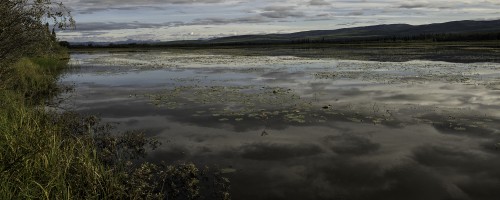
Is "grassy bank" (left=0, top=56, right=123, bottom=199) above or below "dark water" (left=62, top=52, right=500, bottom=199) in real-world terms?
above

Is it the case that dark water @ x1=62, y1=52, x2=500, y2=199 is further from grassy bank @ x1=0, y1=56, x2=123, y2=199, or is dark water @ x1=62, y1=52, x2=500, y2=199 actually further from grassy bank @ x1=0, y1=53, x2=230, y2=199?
grassy bank @ x1=0, y1=56, x2=123, y2=199

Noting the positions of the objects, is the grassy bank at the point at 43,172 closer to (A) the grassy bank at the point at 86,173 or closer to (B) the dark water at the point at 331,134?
(A) the grassy bank at the point at 86,173

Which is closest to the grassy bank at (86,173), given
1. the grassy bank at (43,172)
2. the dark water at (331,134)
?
the grassy bank at (43,172)

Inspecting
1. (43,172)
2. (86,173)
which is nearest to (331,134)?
(86,173)

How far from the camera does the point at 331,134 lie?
13.6 metres

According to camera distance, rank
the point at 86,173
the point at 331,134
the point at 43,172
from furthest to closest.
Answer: the point at 331,134 < the point at 86,173 < the point at 43,172

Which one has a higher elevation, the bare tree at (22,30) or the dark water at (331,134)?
→ the bare tree at (22,30)

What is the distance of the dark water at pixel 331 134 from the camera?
9375 millimetres

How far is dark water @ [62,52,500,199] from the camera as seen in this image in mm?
9375

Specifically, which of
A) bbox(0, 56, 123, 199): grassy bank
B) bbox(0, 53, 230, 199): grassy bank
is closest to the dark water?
bbox(0, 53, 230, 199): grassy bank

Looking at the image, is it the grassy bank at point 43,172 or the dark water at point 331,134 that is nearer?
the grassy bank at point 43,172

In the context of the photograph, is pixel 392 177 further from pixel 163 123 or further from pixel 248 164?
pixel 163 123

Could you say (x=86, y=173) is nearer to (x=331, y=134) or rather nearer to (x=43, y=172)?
(x=43, y=172)

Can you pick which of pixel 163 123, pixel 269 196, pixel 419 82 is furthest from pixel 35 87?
pixel 419 82
